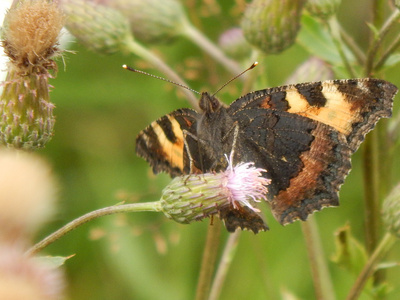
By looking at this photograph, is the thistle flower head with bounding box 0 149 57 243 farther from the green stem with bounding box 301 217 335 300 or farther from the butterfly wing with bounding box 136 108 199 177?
the green stem with bounding box 301 217 335 300

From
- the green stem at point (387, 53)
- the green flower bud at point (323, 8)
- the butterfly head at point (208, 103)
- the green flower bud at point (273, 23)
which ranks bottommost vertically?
the green stem at point (387, 53)

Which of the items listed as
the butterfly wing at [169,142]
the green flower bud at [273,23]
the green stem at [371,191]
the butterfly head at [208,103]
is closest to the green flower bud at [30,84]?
the butterfly wing at [169,142]

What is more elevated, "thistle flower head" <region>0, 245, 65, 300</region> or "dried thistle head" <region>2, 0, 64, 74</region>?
"dried thistle head" <region>2, 0, 64, 74</region>

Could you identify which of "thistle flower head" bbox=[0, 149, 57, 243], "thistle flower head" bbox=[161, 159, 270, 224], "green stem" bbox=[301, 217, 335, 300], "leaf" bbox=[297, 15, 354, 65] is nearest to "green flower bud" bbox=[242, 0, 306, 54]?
"leaf" bbox=[297, 15, 354, 65]

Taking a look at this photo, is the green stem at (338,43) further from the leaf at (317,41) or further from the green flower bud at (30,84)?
the green flower bud at (30,84)

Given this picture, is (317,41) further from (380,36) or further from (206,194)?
(206,194)

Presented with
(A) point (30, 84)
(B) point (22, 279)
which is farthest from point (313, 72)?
Result: (B) point (22, 279)

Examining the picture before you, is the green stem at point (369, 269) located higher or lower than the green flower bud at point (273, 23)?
lower
